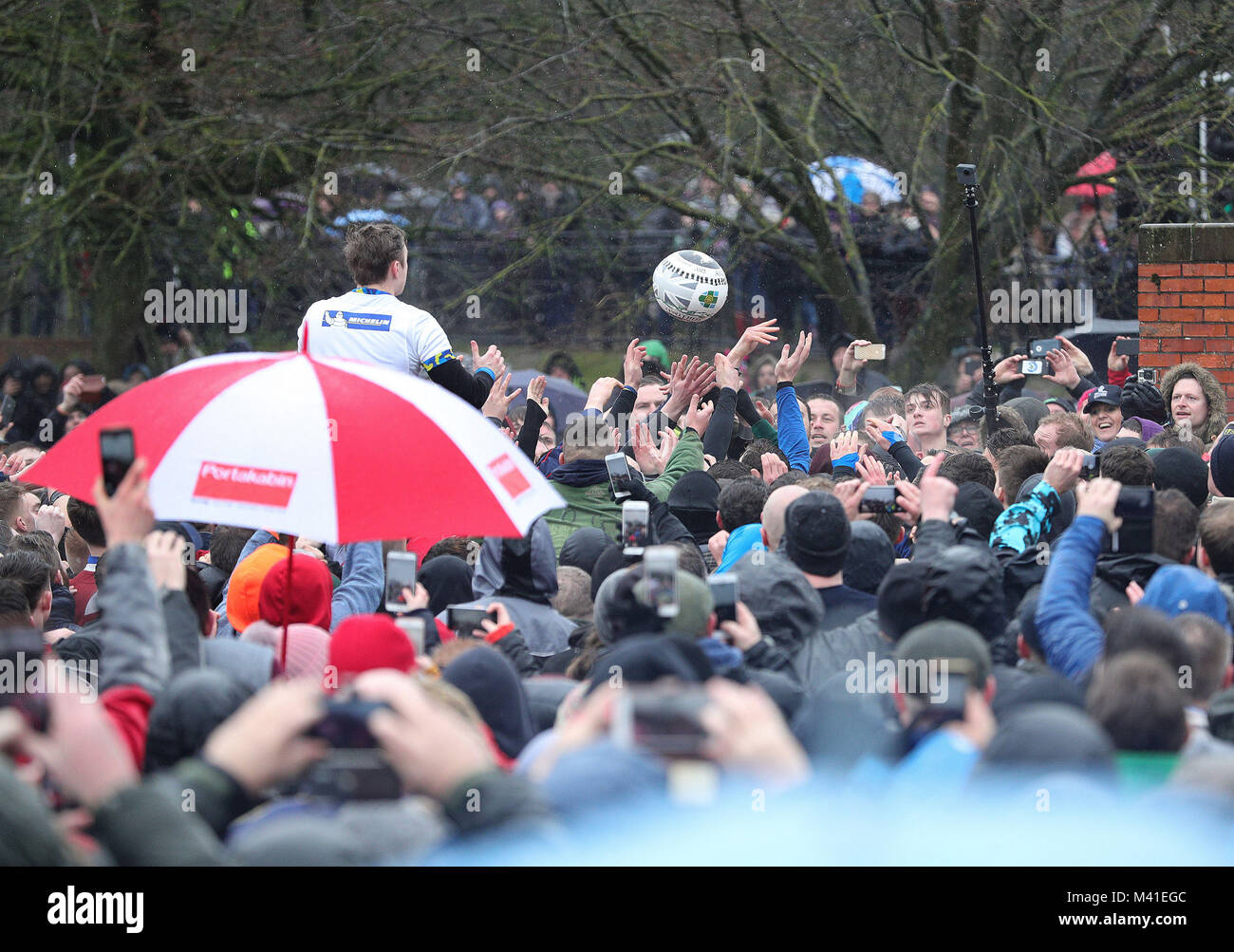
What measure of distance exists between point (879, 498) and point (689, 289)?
2958mm

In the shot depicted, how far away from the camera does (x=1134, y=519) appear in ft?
13.3

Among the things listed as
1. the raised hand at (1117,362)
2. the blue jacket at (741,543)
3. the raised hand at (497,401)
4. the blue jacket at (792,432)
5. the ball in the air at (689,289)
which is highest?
the ball in the air at (689,289)

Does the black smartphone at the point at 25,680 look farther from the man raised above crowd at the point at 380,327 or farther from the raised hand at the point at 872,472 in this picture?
the raised hand at the point at 872,472

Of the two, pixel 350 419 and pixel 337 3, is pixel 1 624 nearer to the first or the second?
pixel 350 419

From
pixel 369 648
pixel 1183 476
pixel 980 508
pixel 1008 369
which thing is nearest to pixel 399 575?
pixel 369 648

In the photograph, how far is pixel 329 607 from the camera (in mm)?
4395

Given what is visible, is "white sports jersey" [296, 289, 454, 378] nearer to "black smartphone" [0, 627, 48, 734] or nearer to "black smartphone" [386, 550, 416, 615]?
"black smartphone" [386, 550, 416, 615]

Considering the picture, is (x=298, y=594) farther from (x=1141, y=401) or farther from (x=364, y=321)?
(x=1141, y=401)

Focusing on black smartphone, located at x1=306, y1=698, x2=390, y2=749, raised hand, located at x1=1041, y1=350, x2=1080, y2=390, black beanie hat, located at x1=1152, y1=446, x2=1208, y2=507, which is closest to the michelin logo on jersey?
black beanie hat, located at x1=1152, y1=446, x2=1208, y2=507

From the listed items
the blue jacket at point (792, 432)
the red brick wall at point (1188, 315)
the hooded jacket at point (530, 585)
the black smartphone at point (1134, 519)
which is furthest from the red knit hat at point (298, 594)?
the red brick wall at point (1188, 315)

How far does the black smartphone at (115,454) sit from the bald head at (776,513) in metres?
2.16

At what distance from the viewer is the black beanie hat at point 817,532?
4.31 metres

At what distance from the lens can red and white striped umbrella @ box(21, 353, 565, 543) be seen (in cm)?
368
